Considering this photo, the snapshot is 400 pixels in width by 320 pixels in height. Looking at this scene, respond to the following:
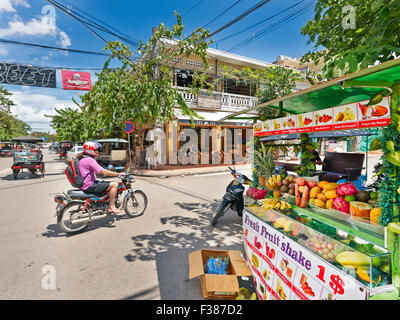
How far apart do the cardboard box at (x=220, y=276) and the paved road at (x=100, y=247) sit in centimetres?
55

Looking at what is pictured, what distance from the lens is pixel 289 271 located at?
2.17 m

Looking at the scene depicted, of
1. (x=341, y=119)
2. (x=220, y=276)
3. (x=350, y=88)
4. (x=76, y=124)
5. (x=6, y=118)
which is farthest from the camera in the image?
(x=6, y=118)

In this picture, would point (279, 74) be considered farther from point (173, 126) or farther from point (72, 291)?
point (72, 291)

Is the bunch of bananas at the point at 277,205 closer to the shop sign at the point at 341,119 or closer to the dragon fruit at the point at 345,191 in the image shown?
the dragon fruit at the point at 345,191

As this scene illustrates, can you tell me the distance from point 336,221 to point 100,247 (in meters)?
Answer: 3.74

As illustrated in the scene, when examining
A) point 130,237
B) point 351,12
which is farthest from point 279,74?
point 130,237

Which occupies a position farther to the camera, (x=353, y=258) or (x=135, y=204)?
(x=135, y=204)

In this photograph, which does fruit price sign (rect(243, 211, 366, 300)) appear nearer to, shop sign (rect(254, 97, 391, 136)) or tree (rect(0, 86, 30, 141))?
shop sign (rect(254, 97, 391, 136))

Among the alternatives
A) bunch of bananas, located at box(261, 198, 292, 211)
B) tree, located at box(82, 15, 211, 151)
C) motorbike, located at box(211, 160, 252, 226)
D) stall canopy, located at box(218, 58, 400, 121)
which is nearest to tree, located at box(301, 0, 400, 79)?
stall canopy, located at box(218, 58, 400, 121)

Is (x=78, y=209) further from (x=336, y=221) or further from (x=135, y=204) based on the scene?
(x=336, y=221)

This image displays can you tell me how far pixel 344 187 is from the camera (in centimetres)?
234

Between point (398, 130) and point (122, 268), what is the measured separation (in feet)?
11.8

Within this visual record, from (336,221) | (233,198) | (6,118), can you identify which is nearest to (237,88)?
(233,198)

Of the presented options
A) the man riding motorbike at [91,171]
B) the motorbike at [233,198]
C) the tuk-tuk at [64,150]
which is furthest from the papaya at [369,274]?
the tuk-tuk at [64,150]
